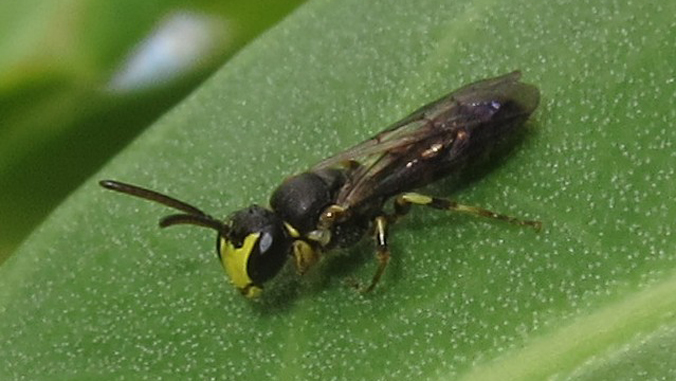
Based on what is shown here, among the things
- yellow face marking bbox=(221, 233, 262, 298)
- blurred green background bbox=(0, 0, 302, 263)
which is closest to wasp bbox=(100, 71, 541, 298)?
yellow face marking bbox=(221, 233, 262, 298)

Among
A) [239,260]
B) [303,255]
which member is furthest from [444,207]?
[239,260]

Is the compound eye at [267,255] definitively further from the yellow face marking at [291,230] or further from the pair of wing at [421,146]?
the pair of wing at [421,146]

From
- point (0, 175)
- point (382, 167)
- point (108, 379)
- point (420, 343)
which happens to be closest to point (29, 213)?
point (0, 175)

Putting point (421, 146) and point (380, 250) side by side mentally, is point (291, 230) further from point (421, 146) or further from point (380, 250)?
point (421, 146)

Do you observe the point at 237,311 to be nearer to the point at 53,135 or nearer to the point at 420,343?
the point at 420,343

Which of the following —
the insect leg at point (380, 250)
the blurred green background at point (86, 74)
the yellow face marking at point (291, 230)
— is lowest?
the insect leg at point (380, 250)

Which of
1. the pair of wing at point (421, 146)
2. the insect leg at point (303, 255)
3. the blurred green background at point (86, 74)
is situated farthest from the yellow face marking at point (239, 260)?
the blurred green background at point (86, 74)

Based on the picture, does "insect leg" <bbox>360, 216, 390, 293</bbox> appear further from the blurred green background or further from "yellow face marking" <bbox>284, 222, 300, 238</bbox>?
the blurred green background
